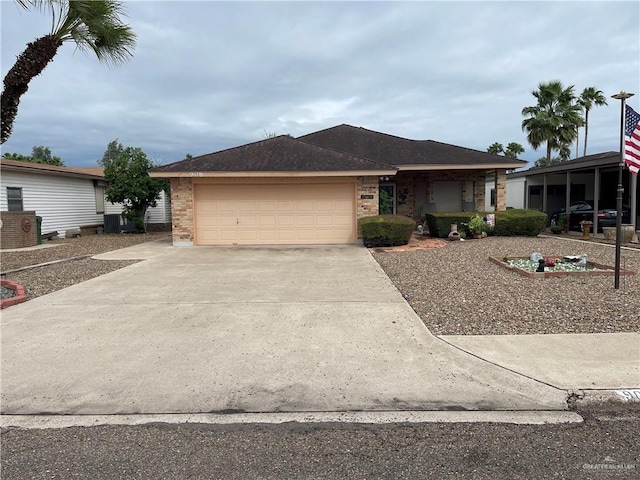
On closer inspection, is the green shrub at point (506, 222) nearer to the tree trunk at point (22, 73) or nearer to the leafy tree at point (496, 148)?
the tree trunk at point (22, 73)

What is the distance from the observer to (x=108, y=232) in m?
22.2

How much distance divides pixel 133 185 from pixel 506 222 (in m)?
16.0

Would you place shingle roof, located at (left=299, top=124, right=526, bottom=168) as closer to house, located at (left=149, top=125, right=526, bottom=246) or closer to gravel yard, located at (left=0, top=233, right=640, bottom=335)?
house, located at (left=149, top=125, right=526, bottom=246)

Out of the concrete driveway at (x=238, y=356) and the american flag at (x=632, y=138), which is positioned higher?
the american flag at (x=632, y=138)

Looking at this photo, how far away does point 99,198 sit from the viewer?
23.2 metres

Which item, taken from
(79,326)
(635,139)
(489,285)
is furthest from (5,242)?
(635,139)

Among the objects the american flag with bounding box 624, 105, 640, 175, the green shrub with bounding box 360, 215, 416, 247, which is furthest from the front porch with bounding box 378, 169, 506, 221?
the american flag with bounding box 624, 105, 640, 175

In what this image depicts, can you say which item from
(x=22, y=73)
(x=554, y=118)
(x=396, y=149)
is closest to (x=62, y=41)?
(x=22, y=73)

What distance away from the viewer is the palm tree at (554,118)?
90.8 feet

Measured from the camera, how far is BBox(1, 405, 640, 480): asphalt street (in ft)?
8.91

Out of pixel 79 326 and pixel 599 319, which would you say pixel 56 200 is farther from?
pixel 599 319

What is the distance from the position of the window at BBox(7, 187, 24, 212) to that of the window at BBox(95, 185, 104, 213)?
561 cm

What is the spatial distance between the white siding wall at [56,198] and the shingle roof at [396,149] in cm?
1138

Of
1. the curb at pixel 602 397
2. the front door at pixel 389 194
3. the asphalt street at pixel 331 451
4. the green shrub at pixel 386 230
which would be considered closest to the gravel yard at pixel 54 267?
the asphalt street at pixel 331 451
